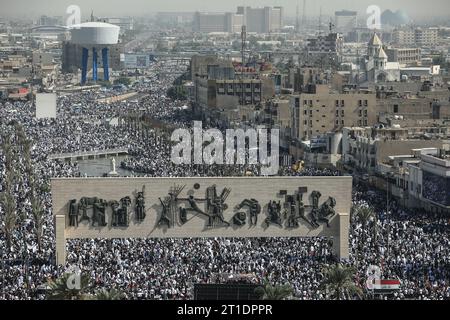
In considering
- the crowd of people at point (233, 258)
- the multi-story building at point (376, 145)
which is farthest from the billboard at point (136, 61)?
the crowd of people at point (233, 258)

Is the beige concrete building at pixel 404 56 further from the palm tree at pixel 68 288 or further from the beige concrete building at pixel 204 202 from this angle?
the palm tree at pixel 68 288

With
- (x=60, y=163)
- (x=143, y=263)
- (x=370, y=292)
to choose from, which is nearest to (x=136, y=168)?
(x=60, y=163)

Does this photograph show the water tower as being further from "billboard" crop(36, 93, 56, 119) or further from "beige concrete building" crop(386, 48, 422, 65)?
"billboard" crop(36, 93, 56, 119)

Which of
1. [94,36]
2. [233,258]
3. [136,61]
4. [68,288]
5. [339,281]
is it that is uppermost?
[68,288]

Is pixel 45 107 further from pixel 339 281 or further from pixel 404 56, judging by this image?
pixel 404 56

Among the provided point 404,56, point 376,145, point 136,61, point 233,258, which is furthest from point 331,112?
point 136,61
